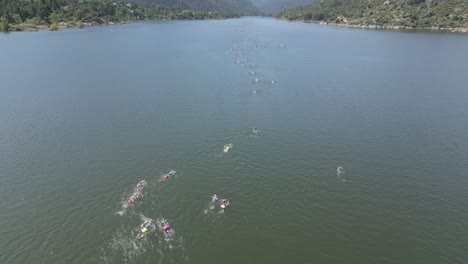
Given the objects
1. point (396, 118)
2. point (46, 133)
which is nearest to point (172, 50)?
point (46, 133)

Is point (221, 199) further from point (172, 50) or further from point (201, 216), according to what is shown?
point (172, 50)

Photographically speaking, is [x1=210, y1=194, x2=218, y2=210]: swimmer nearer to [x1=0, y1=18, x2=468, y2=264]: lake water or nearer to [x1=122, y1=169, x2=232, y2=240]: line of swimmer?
[x1=122, y1=169, x2=232, y2=240]: line of swimmer

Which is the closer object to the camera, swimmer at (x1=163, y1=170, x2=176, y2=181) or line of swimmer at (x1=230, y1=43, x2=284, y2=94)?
swimmer at (x1=163, y1=170, x2=176, y2=181)

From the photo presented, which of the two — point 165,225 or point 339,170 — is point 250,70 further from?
point 165,225

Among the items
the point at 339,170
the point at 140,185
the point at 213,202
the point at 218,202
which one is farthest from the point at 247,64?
the point at 213,202

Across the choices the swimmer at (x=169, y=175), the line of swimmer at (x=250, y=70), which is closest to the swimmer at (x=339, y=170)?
the line of swimmer at (x=250, y=70)

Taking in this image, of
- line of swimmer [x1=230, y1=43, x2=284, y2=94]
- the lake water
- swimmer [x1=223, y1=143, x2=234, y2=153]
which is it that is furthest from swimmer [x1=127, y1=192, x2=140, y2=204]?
line of swimmer [x1=230, y1=43, x2=284, y2=94]

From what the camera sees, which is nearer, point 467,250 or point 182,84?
point 467,250

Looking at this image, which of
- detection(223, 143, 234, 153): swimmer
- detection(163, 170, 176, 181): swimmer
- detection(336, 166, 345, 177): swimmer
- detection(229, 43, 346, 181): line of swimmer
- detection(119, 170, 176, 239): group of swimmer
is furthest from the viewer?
detection(223, 143, 234, 153): swimmer
